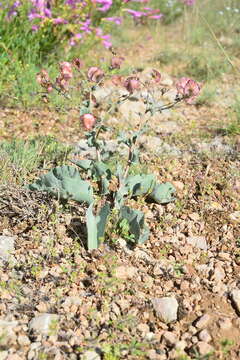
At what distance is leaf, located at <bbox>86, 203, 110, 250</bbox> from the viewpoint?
2.29 metres

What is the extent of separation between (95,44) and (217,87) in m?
1.38

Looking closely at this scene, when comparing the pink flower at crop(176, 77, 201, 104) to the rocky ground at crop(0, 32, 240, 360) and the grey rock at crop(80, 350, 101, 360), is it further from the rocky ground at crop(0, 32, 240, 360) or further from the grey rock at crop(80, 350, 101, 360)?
the grey rock at crop(80, 350, 101, 360)

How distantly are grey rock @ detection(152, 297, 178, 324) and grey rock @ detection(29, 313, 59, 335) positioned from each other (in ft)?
1.46

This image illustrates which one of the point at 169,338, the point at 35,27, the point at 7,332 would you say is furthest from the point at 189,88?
the point at 35,27

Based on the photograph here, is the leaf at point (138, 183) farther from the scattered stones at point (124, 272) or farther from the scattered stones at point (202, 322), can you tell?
the scattered stones at point (202, 322)

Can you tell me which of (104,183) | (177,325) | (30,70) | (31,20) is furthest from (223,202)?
(31,20)

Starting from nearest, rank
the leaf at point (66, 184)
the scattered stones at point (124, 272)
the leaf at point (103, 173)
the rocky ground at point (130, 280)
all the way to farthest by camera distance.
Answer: the rocky ground at point (130, 280) < the scattered stones at point (124, 272) < the leaf at point (66, 184) < the leaf at point (103, 173)

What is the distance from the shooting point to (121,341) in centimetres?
196

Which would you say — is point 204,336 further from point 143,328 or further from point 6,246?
point 6,246

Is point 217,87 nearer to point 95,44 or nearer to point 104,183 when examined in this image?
point 95,44

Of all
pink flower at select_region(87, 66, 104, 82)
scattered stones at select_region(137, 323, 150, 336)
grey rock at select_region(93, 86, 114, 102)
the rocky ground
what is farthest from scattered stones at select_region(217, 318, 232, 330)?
grey rock at select_region(93, 86, 114, 102)

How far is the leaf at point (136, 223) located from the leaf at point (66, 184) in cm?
24

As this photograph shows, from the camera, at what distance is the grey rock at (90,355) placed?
1875 millimetres

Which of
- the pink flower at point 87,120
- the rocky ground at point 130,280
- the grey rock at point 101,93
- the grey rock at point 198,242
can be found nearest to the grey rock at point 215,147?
the rocky ground at point 130,280
